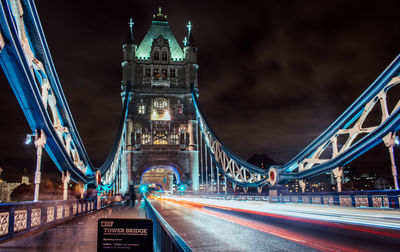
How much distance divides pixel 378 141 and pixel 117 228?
13.8 m

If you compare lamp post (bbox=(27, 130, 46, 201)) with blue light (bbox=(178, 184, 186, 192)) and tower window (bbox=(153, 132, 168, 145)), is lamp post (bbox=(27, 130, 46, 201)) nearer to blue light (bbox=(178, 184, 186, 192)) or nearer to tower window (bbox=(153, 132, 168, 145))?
blue light (bbox=(178, 184, 186, 192))

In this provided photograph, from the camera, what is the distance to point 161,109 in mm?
54812

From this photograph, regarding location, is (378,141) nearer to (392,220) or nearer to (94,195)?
(392,220)

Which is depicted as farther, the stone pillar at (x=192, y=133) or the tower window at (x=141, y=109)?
the tower window at (x=141, y=109)

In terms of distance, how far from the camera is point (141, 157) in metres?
52.0

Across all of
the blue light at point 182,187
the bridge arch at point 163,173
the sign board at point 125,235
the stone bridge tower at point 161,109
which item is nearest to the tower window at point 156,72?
the stone bridge tower at point 161,109

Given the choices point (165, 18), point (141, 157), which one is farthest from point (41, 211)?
point (165, 18)

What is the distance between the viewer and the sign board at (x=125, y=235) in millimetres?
3190

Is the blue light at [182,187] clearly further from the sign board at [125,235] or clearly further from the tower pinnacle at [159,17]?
the sign board at [125,235]

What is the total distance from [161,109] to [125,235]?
52026mm

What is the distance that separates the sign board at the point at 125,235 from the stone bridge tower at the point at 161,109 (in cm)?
4872

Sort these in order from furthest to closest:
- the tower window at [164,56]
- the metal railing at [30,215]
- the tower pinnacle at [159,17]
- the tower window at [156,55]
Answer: the tower pinnacle at [159,17], the tower window at [164,56], the tower window at [156,55], the metal railing at [30,215]

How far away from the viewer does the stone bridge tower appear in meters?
52.0

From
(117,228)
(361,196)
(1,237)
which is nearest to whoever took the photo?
(117,228)
